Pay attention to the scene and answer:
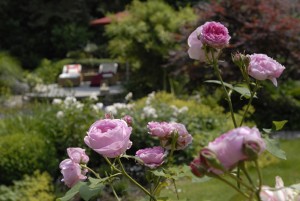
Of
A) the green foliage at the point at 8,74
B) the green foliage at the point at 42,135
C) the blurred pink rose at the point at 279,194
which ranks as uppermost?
the blurred pink rose at the point at 279,194

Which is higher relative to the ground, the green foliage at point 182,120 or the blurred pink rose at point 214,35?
the blurred pink rose at point 214,35

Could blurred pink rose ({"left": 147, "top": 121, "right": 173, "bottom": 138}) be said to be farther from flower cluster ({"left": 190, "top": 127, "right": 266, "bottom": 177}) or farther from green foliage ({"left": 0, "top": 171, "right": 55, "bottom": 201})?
green foliage ({"left": 0, "top": 171, "right": 55, "bottom": 201})

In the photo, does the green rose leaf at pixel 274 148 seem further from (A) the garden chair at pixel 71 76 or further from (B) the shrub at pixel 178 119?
(A) the garden chair at pixel 71 76

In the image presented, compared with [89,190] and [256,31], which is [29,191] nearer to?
[89,190]

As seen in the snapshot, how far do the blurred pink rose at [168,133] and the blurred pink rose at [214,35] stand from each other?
18 cm

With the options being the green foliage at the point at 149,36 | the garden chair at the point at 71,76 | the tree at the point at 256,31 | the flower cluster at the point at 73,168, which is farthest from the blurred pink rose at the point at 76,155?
the garden chair at the point at 71,76

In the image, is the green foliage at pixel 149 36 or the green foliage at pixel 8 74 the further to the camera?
the green foliage at pixel 8 74

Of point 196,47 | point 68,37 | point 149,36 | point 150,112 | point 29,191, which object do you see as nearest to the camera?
point 196,47

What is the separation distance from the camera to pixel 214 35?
3.58ft

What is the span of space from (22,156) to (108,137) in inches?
172

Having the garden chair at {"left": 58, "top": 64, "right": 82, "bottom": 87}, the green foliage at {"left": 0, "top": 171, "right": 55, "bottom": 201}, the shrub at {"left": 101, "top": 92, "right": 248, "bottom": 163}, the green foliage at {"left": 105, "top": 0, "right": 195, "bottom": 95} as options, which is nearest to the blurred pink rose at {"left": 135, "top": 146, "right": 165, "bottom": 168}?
the green foliage at {"left": 0, "top": 171, "right": 55, "bottom": 201}

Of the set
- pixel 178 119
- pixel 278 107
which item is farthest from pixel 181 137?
pixel 278 107

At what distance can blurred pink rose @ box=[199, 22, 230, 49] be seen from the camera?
3.58 feet

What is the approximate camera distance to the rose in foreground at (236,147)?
26.1 inches
